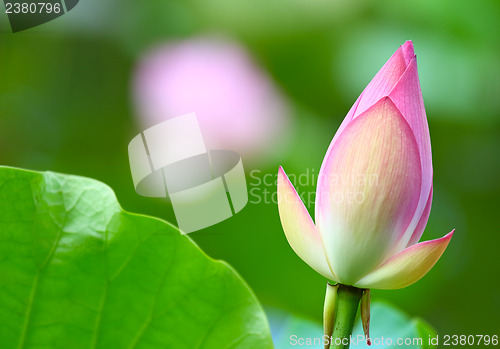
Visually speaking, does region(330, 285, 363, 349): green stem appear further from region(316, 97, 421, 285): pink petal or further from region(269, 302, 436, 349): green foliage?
region(269, 302, 436, 349): green foliage

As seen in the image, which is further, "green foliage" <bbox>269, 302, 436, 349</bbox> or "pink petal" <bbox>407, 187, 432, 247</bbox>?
"green foliage" <bbox>269, 302, 436, 349</bbox>

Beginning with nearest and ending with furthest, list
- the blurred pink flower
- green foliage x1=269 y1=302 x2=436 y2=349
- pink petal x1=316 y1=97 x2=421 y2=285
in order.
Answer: pink petal x1=316 y1=97 x2=421 y2=285 < green foliage x1=269 y1=302 x2=436 y2=349 < the blurred pink flower

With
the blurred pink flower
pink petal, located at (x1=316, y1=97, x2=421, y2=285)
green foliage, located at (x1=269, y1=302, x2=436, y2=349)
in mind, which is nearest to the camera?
pink petal, located at (x1=316, y1=97, x2=421, y2=285)

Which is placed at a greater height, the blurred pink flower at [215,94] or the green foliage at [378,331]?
the blurred pink flower at [215,94]

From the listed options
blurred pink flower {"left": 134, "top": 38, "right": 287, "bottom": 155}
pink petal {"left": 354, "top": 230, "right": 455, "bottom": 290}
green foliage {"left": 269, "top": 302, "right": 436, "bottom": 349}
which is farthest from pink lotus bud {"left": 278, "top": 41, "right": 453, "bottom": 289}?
blurred pink flower {"left": 134, "top": 38, "right": 287, "bottom": 155}

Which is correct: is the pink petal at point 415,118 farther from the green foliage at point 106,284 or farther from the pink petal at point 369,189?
the green foliage at point 106,284

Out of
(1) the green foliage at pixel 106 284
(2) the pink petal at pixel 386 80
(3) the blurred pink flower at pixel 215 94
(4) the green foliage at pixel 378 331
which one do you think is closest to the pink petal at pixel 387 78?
(2) the pink petal at pixel 386 80

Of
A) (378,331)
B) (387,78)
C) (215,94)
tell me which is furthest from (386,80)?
(215,94)
